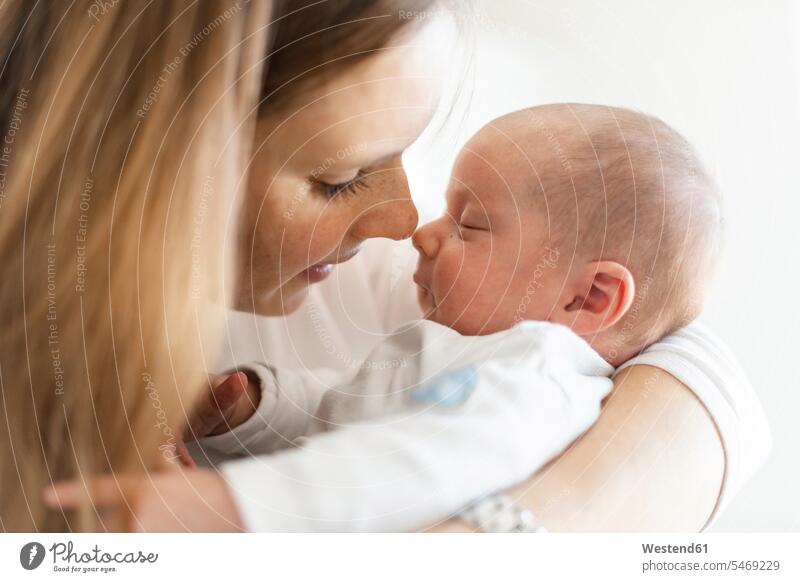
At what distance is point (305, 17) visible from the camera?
46 centimetres

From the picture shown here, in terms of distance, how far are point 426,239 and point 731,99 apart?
221 mm

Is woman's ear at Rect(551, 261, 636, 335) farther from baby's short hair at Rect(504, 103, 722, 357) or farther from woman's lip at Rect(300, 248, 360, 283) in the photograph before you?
woman's lip at Rect(300, 248, 360, 283)

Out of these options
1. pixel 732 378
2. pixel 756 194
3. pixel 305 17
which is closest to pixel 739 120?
pixel 756 194

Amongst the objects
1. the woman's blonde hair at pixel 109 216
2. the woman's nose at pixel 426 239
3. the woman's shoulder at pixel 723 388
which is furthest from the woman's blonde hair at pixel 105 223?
the woman's shoulder at pixel 723 388

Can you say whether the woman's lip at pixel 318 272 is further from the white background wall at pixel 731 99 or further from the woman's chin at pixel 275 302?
the white background wall at pixel 731 99

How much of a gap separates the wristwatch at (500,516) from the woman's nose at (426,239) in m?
0.15

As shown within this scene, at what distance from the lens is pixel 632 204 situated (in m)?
0.48

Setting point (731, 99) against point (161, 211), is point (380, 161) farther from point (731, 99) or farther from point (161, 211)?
point (731, 99)

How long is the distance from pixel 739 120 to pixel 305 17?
0.28 m

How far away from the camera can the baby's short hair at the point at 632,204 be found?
1.59ft

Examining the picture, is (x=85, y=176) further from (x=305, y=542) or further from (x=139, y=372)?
→ (x=305, y=542)

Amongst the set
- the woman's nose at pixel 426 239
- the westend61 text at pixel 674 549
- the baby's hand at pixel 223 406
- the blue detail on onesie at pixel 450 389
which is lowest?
the westend61 text at pixel 674 549

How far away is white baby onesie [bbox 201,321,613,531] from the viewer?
0.43 metres

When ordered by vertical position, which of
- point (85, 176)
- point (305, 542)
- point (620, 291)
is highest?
point (85, 176)
